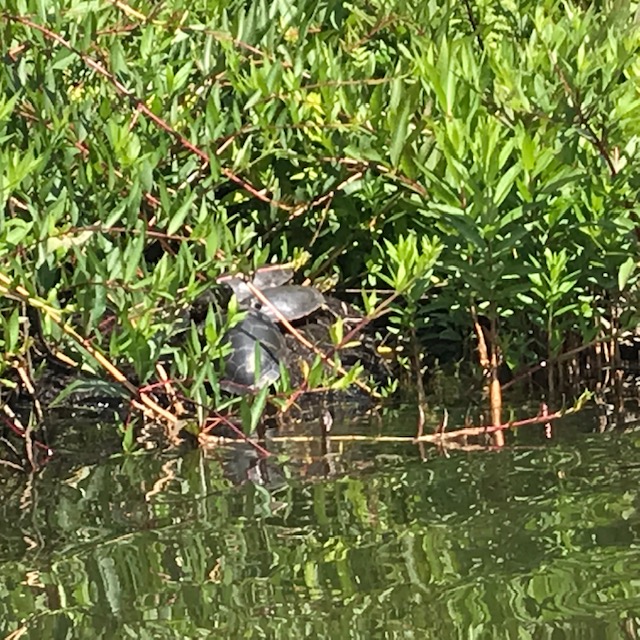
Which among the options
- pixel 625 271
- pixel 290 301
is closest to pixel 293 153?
pixel 290 301

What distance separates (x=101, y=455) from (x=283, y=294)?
0.87 meters

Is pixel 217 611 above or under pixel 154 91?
under

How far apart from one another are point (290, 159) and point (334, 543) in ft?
4.82

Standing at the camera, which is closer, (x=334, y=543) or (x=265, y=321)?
(x=334, y=543)

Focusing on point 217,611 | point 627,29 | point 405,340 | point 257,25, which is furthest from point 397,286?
point 217,611

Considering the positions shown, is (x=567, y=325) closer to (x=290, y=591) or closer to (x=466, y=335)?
(x=466, y=335)

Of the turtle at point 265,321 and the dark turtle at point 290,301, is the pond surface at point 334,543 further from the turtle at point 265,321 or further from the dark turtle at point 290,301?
the dark turtle at point 290,301

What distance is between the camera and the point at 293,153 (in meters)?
2.75

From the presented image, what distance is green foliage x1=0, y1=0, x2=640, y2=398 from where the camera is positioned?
2271 mm

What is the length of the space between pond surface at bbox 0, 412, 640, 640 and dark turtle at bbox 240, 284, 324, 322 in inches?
29.9

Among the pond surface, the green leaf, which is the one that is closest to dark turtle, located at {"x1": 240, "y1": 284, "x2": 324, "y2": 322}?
the pond surface

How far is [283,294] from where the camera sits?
10.1ft

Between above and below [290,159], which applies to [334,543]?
below

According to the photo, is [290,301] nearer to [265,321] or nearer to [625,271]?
[265,321]
